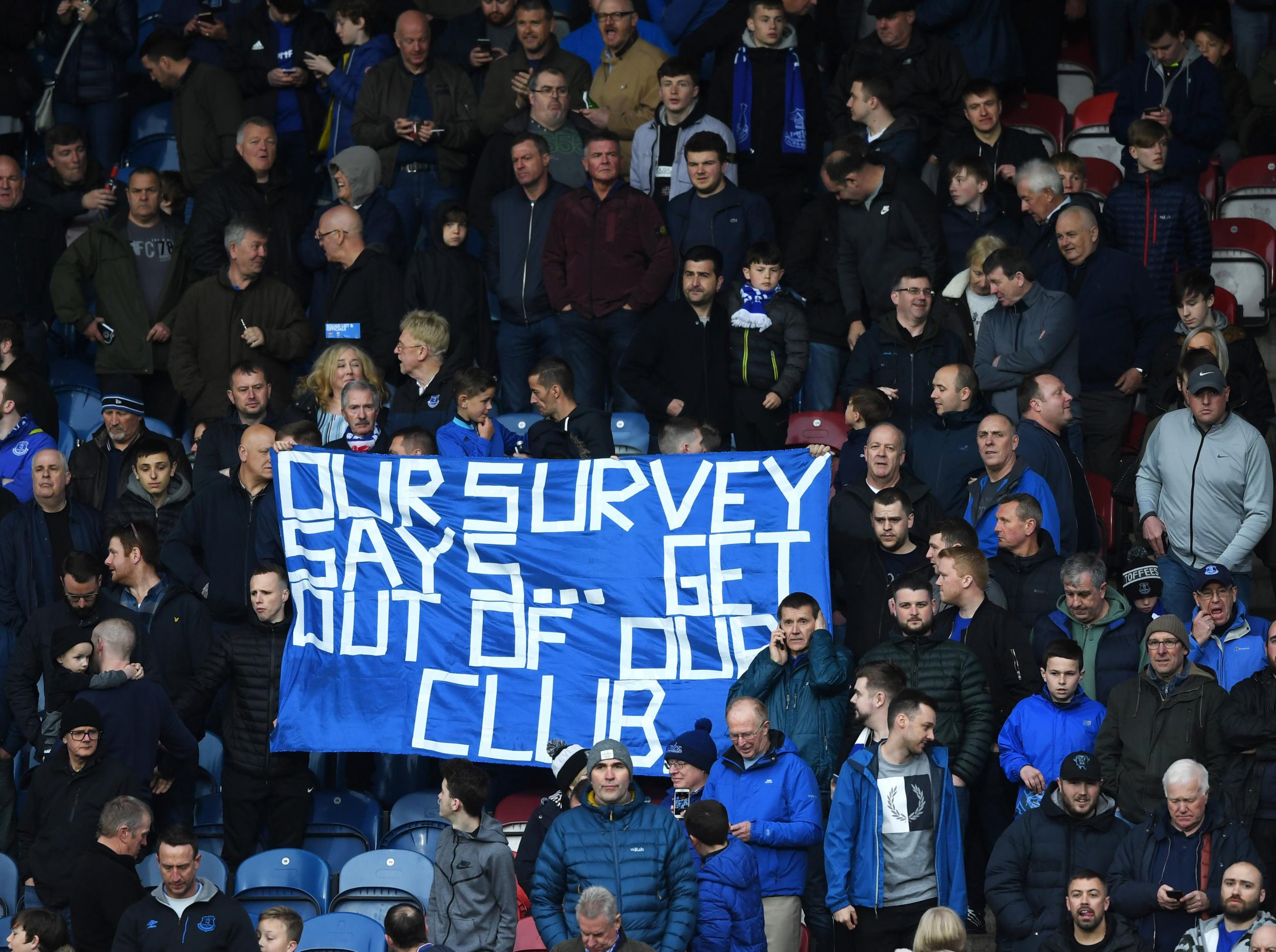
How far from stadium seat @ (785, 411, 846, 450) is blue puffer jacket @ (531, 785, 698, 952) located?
3.96m

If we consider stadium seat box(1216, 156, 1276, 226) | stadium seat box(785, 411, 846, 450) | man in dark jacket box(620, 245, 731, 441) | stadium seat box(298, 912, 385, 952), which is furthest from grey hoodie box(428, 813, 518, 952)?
stadium seat box(1216, 156, 1276, 226)

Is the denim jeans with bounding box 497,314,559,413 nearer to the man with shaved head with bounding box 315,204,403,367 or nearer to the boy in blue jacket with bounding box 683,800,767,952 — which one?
the man with shaved head with bounding box 315,204,403,367

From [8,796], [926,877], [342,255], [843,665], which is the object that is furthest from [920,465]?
[8,796]

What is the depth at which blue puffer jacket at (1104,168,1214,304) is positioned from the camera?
13.3 m

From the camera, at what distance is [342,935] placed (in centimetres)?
974

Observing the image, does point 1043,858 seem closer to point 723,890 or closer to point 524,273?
point 723,890

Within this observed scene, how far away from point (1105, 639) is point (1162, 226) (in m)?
4.02

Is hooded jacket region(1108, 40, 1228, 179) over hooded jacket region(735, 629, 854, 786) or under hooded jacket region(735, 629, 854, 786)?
over

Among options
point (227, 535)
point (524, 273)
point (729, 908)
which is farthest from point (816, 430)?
point (729, 908)

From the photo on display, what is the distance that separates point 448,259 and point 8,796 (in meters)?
4.41

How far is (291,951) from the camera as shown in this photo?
917cm

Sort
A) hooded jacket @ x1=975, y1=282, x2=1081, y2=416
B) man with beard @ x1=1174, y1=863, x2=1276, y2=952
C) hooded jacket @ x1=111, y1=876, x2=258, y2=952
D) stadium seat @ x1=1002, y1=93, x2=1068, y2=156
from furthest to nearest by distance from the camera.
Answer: stadium seat @ x1=1002, y1=93, x2=1068, y2=156 < hooded jacket @ x1=975, y1=282, x2=1081, y2=416 < hooded jacket @ x1=111, y1=876, x2=258, y2=952 < man with beard @ x1=1174, y1=863, x2=1276, y2=952

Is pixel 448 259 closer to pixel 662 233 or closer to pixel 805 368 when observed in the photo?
pixel 662 233

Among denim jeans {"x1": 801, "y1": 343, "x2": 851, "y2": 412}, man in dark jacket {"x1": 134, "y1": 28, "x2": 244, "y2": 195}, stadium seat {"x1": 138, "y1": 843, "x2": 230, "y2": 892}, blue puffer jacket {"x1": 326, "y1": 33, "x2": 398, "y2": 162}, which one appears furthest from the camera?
man in dark jacket {"x1": 134, "y1": 28, "x2": 244, "y2": 195}
